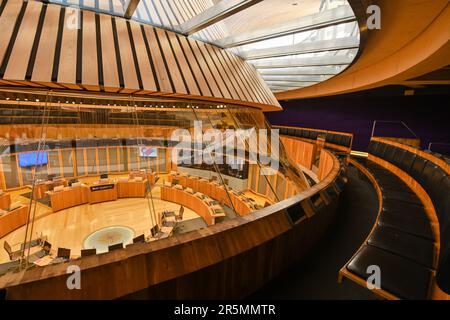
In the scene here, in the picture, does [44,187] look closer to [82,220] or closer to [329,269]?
[82,220]

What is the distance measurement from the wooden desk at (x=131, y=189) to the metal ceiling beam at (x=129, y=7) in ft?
32.1

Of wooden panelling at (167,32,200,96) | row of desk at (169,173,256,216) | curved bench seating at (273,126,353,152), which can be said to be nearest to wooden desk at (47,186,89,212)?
row of desk at (169,173,256,216)

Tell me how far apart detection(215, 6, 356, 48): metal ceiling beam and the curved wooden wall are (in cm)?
253

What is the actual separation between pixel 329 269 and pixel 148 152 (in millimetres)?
13695

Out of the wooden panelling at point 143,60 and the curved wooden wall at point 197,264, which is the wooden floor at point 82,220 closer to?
the wooden panelling at point 143,60

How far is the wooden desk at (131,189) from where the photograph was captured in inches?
453

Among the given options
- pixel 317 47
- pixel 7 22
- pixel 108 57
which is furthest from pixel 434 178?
pixel 7 22

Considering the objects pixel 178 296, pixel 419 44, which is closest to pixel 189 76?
pixel 178 296

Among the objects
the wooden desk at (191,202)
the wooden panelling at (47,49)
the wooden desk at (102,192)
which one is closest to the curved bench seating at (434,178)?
the wooden panelling at (47,49)

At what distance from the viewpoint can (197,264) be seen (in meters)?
1.55

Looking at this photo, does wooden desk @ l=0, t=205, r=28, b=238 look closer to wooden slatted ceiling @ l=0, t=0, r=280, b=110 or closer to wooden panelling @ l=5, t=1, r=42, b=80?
wooden slatted ceiling @ l=0, t=0, r=280, b=110

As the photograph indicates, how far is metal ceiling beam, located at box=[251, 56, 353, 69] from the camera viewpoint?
511 cm

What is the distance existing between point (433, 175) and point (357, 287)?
3011 millimetres

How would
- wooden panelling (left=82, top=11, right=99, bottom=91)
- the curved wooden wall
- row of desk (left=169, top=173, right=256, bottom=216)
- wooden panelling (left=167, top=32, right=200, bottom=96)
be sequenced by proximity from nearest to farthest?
the curved wooden wall
wooden panelling (left=82, top=11, right=99, bottom=91)
wooden panelling (left=167, top=32, right=200, bottom=96)
row of desk (left=169, top=173, right=256, bottom=216)
